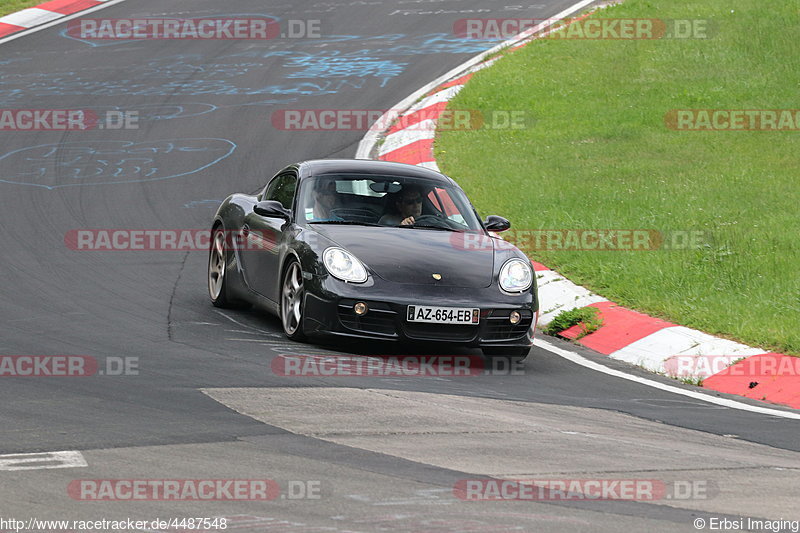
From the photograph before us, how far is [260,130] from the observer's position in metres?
18.7

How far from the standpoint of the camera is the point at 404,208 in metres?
10.1

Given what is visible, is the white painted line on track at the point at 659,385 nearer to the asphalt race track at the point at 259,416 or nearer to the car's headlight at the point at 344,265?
the asphalt race track at the point at 259,416

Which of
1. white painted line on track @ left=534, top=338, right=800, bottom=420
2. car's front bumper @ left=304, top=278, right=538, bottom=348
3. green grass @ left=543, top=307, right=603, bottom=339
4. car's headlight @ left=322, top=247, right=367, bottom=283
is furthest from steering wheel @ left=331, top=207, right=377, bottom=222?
green grass @ left=543, top=307, right=603, bottom=339

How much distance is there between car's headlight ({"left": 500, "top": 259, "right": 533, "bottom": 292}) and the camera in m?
9.20

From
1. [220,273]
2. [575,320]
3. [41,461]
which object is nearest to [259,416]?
[41,461]

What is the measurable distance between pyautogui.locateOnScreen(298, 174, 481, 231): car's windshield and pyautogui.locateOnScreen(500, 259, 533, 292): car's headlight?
0.88 meters

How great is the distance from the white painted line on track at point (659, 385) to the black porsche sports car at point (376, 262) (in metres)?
0.60

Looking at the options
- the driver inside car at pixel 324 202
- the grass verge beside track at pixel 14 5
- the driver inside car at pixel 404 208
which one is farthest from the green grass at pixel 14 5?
the driver inside car at pixel 404 208

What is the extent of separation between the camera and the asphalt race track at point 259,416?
5.17 meters

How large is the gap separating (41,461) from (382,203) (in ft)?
16.3

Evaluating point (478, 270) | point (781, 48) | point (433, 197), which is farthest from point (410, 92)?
point (478, 270)

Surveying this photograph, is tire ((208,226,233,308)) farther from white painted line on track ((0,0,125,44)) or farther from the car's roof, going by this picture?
white painted line on track ((0,0,125,44))

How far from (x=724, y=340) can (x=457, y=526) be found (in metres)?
5.46

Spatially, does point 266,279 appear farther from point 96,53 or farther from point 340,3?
point 340,3
